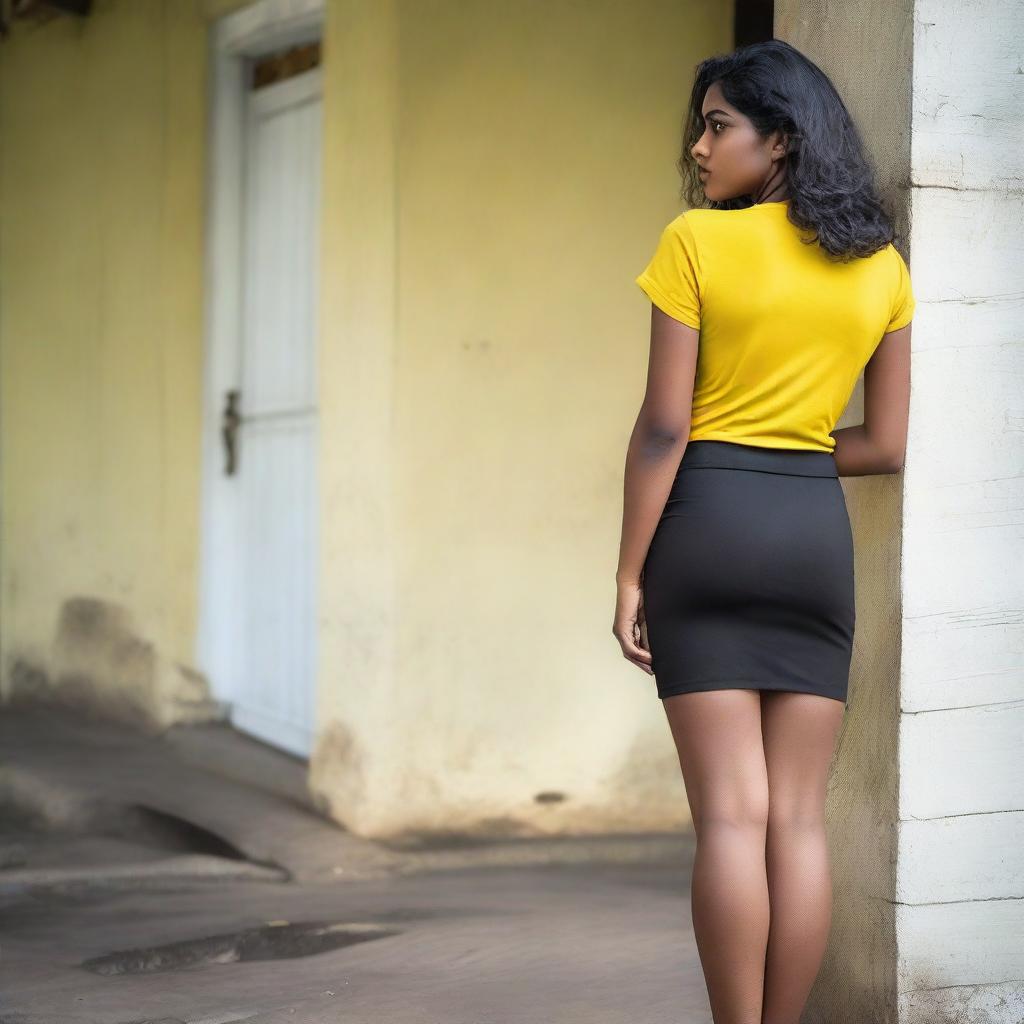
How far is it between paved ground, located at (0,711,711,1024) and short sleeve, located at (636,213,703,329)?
1629 millimetres

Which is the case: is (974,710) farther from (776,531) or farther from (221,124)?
(221,124)

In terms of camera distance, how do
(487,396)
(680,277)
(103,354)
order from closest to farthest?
(680,277) → (487,396) → (103,354)

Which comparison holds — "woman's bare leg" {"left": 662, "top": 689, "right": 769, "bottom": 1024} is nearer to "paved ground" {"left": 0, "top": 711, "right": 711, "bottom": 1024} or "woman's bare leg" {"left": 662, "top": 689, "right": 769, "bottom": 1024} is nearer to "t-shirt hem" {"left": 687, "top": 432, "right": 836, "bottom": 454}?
"t-shirt hem" {"left": 687, "top": 432, "right": 836, "bottom": 454}

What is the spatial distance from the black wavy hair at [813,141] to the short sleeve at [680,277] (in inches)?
7.0

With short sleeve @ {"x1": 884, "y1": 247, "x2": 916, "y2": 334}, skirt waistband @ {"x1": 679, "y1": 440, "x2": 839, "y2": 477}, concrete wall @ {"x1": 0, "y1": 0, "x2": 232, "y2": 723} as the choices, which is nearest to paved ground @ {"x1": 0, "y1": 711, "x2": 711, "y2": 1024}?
concrete wall @ {"x1": 0, "y1": 0, "x2": 232, "y2": 723}

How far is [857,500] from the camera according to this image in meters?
3.07

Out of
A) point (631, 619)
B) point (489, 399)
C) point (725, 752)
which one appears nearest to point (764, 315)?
point (631, 619)

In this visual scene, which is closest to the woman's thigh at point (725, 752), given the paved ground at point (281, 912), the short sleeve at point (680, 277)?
the short sleeve at point (680, 277)

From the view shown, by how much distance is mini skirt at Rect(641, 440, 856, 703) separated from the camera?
8.42 ft

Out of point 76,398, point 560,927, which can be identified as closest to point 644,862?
point 560,927

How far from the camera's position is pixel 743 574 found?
2.56 meters

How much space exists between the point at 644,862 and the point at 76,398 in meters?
3.90

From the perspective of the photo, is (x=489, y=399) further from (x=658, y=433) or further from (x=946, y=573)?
(x=658, y=433)

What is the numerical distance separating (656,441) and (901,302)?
522 millimetres
